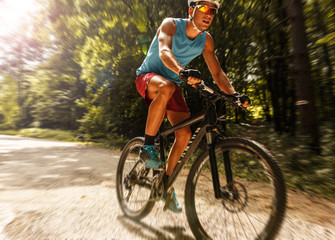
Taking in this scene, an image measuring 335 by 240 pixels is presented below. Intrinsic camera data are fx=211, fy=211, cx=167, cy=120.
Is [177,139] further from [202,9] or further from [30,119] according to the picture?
[30,119]

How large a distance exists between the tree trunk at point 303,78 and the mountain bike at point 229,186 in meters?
3.59

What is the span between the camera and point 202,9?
7.10ft

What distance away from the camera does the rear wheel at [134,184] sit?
8.34 ft

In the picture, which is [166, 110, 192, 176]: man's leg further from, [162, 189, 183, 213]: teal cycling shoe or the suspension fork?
the suspension fork

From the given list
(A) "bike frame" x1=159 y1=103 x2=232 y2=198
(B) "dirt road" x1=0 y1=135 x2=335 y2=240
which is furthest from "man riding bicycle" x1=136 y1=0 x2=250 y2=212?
(B) "dirt road" x1=0 y1=135 x2=335 y2=240

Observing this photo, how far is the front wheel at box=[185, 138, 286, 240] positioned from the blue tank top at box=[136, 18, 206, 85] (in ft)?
3.95

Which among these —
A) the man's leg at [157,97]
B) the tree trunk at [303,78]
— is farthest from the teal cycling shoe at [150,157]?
the tree trunk at [303,78]

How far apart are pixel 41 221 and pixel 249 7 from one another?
6919 mm

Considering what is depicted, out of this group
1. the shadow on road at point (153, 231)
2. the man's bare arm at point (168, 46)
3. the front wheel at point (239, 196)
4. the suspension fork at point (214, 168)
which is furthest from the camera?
the shadow on road at point (153, 231)

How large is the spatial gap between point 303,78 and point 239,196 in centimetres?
Result: 402

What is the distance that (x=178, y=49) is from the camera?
8.04 feet

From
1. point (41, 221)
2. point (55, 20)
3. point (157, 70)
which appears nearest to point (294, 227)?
point (157, 70)

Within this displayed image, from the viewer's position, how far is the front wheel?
4.89ft

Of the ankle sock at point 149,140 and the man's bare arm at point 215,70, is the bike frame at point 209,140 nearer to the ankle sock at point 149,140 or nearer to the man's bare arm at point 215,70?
the ankle sock at point 149,140
